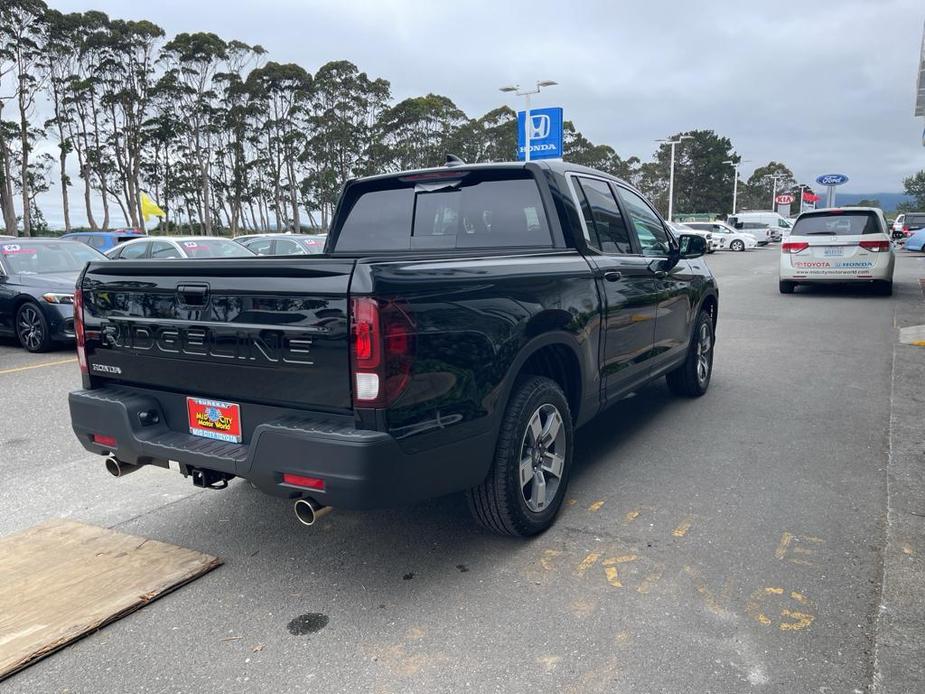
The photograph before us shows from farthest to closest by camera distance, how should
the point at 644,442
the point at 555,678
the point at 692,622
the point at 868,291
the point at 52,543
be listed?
the point at 868,291 < the point at 644,442 < the point at 52,543 < the point at 692,622 < the point at 555,678

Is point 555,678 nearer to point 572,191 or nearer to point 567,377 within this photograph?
point 567,377

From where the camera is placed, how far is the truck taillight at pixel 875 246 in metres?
13.9

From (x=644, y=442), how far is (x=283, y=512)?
104 inches

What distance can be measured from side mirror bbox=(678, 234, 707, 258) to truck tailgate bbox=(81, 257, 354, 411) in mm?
3446

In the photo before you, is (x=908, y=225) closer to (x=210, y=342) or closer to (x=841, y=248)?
(x=841, y=248)

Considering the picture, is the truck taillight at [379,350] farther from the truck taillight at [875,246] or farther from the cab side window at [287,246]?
the truck taillight at [875,246]

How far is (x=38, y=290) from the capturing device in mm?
9469

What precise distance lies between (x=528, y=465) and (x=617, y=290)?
1.41 meters

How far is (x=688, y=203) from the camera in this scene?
306 feet

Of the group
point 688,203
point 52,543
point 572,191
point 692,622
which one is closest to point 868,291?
point 572,191

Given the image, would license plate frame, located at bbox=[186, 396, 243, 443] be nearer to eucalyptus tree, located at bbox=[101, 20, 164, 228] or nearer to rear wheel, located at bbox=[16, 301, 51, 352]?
rear wheel, located at bbox=[16, 301, 51, 352]

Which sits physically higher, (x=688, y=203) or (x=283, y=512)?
(x=688, y=203)

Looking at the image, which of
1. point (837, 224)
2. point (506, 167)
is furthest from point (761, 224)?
point (506, 167)

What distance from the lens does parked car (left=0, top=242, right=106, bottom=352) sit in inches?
369
